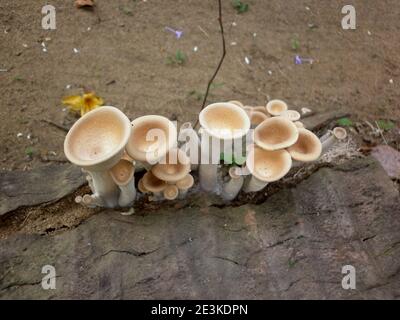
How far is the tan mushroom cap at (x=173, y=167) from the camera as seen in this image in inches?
107

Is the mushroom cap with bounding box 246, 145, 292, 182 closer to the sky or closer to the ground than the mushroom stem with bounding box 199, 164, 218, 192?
closer to the sky

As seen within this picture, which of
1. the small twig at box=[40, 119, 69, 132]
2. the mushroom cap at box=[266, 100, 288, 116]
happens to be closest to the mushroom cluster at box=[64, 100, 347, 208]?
the mushroom cap at box=[266, 100, 288, 116]

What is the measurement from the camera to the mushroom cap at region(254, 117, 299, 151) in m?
2.80

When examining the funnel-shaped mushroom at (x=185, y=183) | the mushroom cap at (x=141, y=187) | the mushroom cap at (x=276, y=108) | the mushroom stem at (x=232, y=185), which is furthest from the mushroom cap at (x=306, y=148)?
the mushroom cap at (x=141, y=187)

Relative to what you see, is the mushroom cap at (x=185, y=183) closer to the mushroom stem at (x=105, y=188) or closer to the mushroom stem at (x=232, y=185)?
the mushroom stem at (x=232, y=185)

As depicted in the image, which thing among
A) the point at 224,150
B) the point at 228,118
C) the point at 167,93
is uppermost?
the point at 228,118

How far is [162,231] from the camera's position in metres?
2.95

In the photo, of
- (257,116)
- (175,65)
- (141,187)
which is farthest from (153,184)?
(175,65)

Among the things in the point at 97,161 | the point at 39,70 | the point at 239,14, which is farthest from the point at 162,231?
the point at 239,14

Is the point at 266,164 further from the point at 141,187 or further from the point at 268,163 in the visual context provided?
the point at 141,187

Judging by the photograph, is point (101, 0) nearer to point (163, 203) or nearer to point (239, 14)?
point (239, 14)

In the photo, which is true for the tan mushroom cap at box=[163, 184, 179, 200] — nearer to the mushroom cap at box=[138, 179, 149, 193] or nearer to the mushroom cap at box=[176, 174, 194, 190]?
the mushroom cap at box=[176, 174, 194, 190]

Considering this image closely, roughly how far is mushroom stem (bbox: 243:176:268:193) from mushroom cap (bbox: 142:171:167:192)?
70 centimetres
